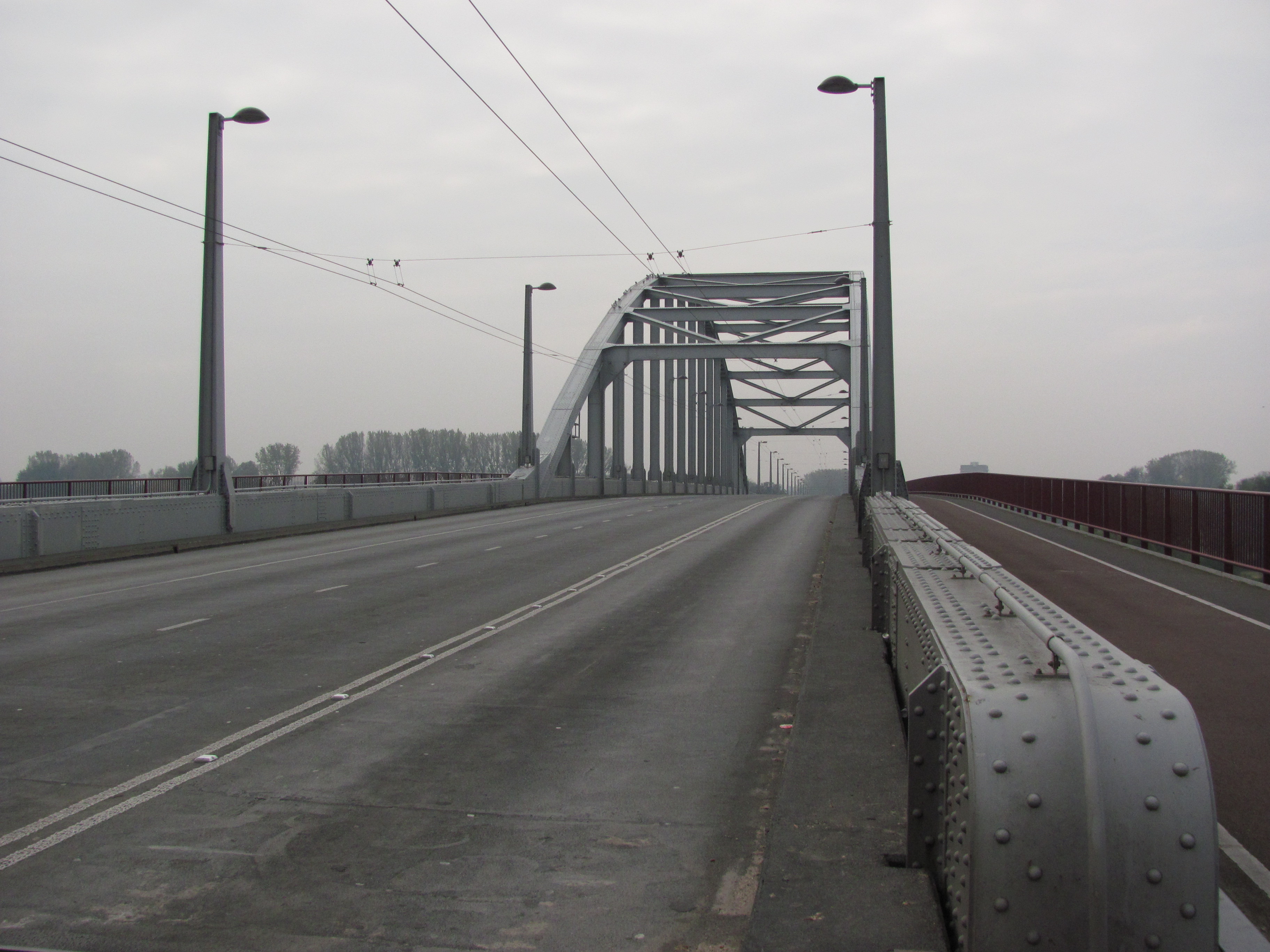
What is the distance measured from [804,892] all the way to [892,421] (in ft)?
52.4

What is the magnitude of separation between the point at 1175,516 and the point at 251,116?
18.1m

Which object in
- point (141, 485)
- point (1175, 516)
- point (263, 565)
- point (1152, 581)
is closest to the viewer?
point (1152, 581)

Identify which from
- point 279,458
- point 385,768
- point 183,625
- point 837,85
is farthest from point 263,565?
point 279,458

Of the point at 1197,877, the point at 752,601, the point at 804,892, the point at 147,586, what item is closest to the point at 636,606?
the point at 752,601

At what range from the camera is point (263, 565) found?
16609 mm

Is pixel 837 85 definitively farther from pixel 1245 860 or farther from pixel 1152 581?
pixel 1245 860

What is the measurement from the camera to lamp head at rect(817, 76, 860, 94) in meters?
18.9

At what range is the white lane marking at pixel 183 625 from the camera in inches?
402

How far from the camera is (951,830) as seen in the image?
3275 mm

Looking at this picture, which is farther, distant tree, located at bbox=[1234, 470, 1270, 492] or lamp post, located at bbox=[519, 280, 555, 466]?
lamp post, located at bbox=[519, 280, 555, 466]

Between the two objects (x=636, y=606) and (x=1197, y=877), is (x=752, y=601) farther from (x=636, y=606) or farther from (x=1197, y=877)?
(x=1197, y=877)

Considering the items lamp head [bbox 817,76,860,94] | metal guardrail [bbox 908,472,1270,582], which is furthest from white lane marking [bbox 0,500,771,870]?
lamp head [bbox 817,76,860,94]

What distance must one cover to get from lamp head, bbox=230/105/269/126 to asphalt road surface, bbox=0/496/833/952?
1066cm

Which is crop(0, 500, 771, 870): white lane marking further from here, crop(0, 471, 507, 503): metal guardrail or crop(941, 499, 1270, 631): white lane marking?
crop(0, 471, 507, 503): metal guardrail
